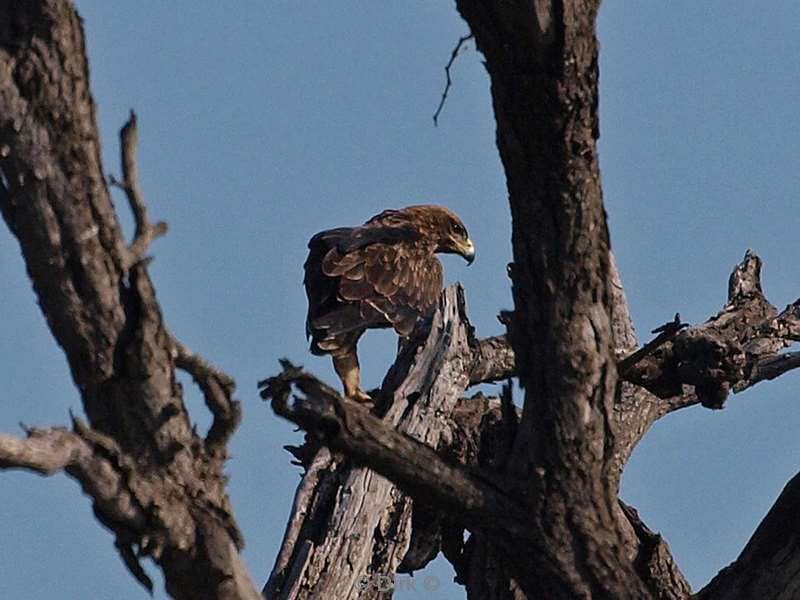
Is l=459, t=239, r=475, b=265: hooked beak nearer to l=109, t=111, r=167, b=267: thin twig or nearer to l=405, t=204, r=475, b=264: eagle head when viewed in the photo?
l=405, t=204, r=475, b=264: eagle head

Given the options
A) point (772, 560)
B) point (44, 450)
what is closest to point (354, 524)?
point (772, 560)

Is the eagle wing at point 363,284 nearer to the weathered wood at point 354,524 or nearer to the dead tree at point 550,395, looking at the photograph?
the weathered wood at point 354,524

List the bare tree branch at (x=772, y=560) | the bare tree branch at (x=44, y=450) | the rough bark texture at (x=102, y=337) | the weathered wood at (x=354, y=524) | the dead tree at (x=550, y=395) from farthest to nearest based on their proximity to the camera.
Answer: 1. the weathered wood at (x=354, y=524)
2. the bare tree branch at (x=772, y=560)
3. the dead tree at (x=550, y=395)
4. the rough bark texture at (x=102, y=337)
5. the bare tree branch at (x=44, y=450)

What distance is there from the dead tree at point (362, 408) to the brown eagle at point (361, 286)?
10.7 feet

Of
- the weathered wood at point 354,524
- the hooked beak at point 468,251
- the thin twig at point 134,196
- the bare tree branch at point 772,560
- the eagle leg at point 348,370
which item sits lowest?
the bare tree branch at point 772,560

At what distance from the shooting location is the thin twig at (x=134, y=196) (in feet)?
10.7

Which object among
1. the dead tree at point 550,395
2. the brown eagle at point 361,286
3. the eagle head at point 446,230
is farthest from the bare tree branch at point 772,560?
the eagle head at point 446,230

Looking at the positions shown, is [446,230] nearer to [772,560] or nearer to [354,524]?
[354,524]

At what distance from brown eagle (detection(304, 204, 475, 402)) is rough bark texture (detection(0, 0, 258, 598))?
4500mm

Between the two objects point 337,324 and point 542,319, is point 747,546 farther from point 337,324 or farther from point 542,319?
point 337,324

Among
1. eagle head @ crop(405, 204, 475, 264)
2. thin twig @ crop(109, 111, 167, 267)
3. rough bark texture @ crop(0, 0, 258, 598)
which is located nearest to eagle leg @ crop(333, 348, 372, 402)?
eagle head @ crop(405, 204, 475, 264)

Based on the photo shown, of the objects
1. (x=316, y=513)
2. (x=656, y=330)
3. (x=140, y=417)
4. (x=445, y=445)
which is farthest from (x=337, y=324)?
(x=140, y=417)

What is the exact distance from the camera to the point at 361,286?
351 inches

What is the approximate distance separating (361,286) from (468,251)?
2.25 m
